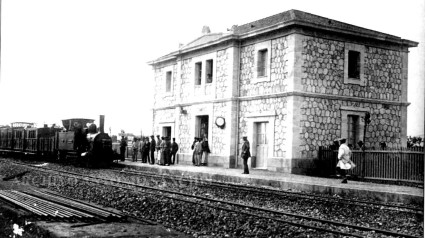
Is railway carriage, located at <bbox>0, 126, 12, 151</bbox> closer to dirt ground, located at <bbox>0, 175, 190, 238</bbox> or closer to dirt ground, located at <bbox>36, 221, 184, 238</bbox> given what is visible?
dirt ground, located at <bbox>0, 175, 190, 238</bbox>

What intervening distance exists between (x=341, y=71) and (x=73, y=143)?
14096 mm

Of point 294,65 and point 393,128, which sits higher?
point 294,65

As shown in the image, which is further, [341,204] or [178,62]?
[178,62]

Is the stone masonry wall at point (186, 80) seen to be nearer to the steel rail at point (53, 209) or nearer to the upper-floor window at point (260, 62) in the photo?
the upper-floor window at point (260, 62)

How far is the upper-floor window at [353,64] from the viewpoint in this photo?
67.4 feet

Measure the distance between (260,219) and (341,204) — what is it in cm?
317

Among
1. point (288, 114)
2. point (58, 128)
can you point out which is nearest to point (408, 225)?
point (288, 114)

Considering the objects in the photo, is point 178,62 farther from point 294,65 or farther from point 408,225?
point 408,225

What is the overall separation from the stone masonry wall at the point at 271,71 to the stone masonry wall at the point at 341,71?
88cm

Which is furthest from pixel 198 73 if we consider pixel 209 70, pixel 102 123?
pixel 102 123

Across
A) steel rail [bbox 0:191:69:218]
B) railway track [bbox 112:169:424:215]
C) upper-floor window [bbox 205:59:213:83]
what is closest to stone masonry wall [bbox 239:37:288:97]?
upper-floor window [bbox 205:59:213:83]

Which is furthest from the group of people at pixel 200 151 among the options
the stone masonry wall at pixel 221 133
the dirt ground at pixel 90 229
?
the dirt ground at pixel 90 229

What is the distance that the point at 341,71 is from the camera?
20.0 meters

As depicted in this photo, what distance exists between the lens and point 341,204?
10.9 metres
